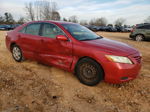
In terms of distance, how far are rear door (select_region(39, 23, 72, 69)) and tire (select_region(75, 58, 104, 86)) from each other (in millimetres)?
334

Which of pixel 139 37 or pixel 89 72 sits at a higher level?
pixel 139 37

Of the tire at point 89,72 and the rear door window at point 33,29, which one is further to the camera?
the rear door window at point 33,29

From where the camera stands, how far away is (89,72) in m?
3.18

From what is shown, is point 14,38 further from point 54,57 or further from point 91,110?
point 91,110

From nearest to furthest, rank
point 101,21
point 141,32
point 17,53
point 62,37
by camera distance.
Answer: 1. point 62,37
2. point 17,53
3. point 141,32
4. point 101,21

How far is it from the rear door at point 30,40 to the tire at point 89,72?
1.50 metres

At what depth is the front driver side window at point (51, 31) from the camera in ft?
12.1

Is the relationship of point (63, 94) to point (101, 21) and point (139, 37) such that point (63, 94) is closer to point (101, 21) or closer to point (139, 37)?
point (139, 37)

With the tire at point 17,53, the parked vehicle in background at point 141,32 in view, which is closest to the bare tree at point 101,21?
the parked vehicle in background at point 141,32

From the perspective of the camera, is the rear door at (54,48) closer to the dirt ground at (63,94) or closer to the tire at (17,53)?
the dirt ground at (63,94)

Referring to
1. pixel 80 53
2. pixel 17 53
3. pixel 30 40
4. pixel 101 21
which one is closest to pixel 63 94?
pixel 80 53

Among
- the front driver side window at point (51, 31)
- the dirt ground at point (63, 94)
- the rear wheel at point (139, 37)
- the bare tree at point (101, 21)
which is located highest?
the bare tree at point (101, 21)

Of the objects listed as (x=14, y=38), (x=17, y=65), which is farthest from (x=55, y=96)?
(x=14, y=38)

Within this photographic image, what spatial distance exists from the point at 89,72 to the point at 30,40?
7.14 ft
